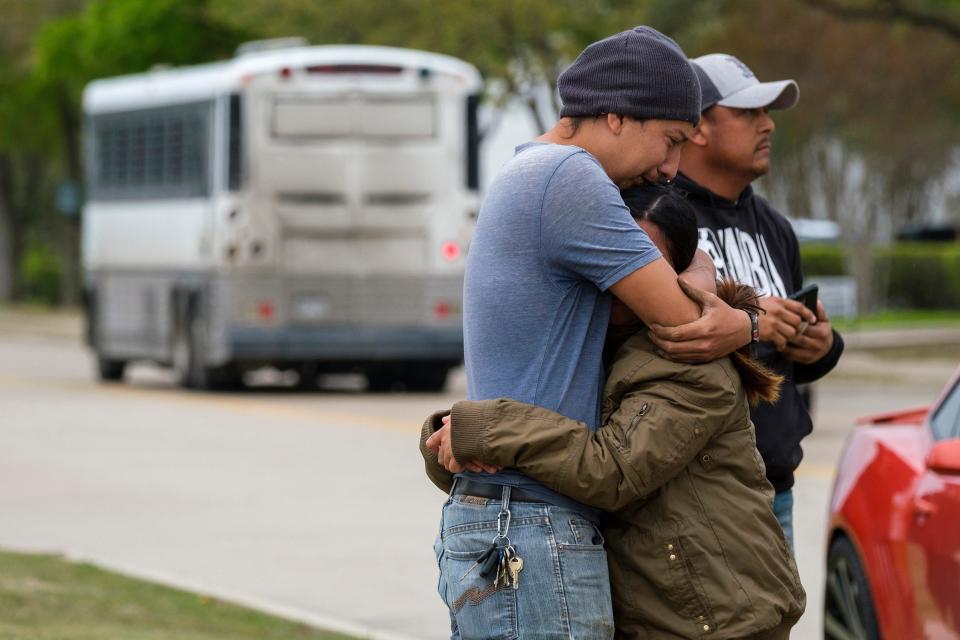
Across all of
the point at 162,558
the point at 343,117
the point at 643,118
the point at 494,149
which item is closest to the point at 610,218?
the point at 643,118

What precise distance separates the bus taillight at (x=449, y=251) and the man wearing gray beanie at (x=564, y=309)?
16337 millimetres

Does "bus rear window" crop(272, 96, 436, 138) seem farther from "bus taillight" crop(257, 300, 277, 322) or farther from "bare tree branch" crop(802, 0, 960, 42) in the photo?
"bare tree branch" crop(802, 0, 960, 42)

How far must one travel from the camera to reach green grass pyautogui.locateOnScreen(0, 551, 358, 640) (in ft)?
24.2

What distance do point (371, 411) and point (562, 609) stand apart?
48.6ft

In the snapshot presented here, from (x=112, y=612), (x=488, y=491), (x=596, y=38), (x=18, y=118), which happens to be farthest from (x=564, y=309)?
(x=18, y=118)

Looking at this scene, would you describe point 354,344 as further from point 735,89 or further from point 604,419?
point 604,419

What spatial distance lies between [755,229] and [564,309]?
5.28 feet

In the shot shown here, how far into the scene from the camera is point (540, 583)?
345 cm

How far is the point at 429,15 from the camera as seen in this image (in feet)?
95.4

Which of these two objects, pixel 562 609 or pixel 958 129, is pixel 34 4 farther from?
pixel 562 609

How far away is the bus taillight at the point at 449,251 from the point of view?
19.9m

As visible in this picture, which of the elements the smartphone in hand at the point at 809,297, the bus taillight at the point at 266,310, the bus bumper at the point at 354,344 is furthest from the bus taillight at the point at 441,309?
the smartphone in hand at the point at 809,297

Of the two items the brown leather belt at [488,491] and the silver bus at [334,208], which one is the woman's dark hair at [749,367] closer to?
the brown leather belt at [488,491]

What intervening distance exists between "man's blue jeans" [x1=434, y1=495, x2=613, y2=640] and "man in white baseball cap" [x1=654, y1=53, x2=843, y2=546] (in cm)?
137
